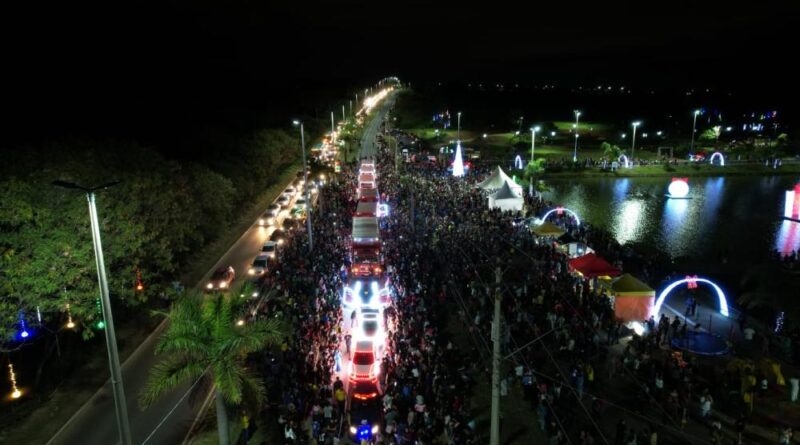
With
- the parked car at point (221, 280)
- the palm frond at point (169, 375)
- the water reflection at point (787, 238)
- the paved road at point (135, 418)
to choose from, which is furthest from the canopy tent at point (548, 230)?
the palm frond at point (169, 375)

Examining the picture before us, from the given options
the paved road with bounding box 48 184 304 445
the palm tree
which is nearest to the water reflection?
the palm tree

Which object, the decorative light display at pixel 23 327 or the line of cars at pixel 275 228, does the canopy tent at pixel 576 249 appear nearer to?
the line of cars at pixel 275 228

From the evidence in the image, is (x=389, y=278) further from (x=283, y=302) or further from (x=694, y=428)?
(x=694, y=428)

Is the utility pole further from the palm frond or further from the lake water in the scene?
the lake water

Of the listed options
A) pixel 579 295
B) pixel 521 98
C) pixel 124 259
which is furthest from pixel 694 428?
pixel 521 98

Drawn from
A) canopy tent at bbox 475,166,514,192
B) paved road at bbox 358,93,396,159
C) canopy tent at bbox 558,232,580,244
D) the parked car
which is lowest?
the parked car

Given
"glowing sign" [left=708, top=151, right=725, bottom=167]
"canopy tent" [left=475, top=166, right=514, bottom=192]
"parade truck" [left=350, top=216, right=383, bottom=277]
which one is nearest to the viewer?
"parade truck" [left=350, top=216, right=383, bottom=277]

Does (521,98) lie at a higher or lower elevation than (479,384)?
higher

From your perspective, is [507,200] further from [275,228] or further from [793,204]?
[793,204]
